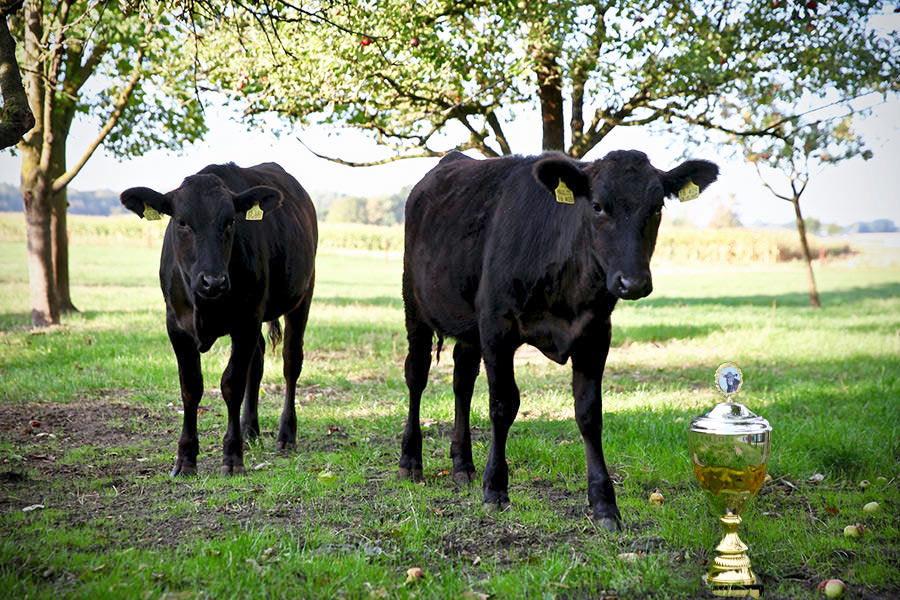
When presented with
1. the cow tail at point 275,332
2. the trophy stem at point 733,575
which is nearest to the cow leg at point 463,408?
the trophy stem at point 733,575

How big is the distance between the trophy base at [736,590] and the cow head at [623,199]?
1.44 meters

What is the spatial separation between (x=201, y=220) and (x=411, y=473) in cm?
234

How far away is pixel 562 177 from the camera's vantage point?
15.7 ft

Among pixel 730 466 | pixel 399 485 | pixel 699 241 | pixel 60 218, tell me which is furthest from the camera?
pixel 699 241

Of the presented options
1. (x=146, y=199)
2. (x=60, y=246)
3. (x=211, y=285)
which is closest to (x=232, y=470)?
(x=211, y=285)

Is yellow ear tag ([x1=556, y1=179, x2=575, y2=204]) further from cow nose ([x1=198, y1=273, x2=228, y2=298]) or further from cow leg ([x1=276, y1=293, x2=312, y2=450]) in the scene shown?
cow leg ([x1=276, y1=293, x2=312, y2=450])

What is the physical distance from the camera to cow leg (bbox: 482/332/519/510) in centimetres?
521

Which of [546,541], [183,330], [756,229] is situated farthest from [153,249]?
[546,541]

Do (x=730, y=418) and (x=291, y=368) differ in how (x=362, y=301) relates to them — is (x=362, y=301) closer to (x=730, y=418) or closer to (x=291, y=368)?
(x=291, y=368)

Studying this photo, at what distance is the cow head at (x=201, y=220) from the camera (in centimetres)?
570

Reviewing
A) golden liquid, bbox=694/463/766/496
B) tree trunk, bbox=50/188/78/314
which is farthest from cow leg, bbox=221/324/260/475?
tree trunk, bbox=50/188/78/314

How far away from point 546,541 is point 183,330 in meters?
3.21

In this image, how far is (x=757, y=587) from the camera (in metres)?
3.75

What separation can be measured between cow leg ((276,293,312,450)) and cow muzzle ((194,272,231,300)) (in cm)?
170
